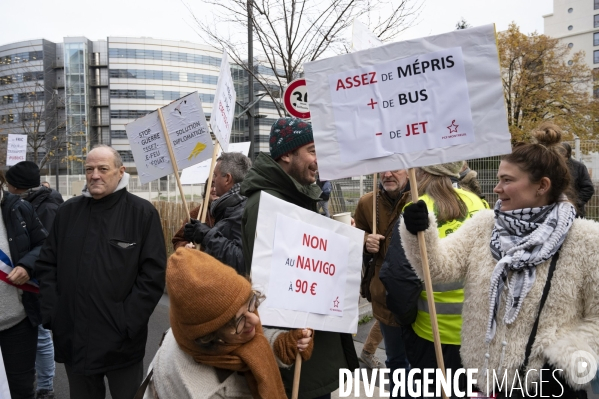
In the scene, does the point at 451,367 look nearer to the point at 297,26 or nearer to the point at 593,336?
the point at 593,336

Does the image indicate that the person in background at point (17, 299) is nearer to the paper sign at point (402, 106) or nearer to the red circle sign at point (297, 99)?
the paper sign at point (402, 106)

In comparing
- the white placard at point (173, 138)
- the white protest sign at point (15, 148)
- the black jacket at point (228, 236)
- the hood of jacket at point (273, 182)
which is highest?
the white protest sign at point (15, 148)

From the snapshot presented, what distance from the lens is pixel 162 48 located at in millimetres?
70875

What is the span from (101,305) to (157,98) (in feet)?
240

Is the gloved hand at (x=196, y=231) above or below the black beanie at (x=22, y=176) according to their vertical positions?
below

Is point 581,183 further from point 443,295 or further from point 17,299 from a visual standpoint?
point 17,299

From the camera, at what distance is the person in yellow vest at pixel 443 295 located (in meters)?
2.93

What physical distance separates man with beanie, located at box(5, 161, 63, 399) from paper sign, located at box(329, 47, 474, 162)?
3675 mm

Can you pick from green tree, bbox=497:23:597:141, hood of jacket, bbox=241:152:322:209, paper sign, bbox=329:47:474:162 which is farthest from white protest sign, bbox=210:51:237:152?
green tree, bbox=497:23:597:141

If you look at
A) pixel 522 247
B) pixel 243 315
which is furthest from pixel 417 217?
pixel 243 315

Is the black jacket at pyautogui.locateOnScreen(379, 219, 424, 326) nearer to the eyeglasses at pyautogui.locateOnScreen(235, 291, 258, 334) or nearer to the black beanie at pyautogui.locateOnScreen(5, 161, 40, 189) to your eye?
the eyeglasses at pyautogui.locateOnScreen(235, 291, 258, 334)

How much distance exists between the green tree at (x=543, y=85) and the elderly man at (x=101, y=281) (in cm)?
3301

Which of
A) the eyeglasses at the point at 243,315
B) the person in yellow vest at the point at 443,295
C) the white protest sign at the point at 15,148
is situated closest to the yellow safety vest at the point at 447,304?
the person in yellow vest at the point at 443,295

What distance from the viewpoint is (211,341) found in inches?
75.7
